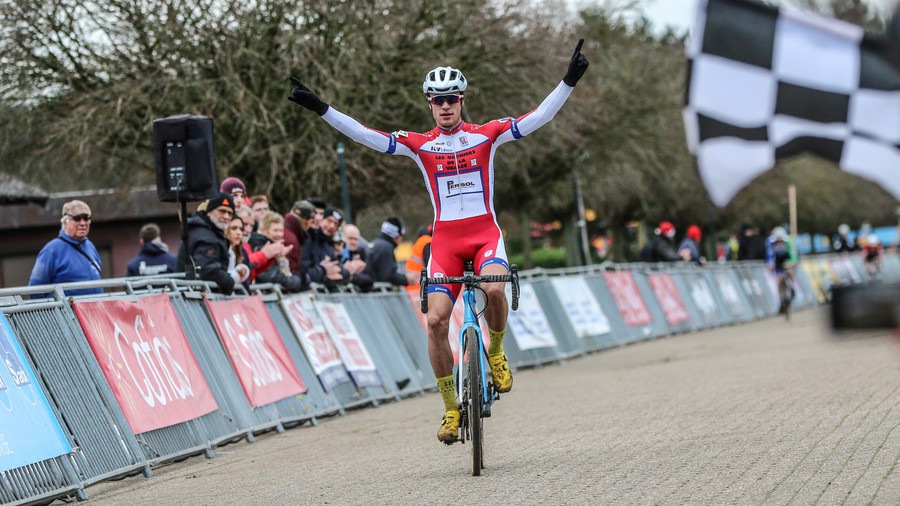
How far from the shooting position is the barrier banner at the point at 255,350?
38.7 ft

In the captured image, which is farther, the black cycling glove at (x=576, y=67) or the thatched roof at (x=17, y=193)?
the thatched roof at (x=17, y=193)

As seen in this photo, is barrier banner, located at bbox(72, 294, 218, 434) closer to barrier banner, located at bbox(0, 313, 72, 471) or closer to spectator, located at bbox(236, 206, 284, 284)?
barrier banner, located at bbox(0, 313, 72, 471)

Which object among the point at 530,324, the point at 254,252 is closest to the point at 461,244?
the point at 254,252

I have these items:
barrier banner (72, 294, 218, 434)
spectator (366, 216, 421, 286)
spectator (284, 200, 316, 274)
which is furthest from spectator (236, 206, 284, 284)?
spectator (366, 216, 421, 286)

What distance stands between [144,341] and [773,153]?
308 inches

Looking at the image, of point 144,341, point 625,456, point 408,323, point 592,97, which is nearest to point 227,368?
point 144,341

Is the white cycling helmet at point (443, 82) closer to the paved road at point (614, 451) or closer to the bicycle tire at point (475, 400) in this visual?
the bicycle tire at point (475, 400)

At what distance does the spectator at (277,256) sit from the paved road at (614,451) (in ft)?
4.70

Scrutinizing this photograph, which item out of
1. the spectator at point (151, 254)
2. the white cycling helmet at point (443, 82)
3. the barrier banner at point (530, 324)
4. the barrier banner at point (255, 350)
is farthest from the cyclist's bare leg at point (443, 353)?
the barrier banner at point (530, 324)

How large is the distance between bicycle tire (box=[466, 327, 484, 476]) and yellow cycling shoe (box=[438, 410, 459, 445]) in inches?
8.9

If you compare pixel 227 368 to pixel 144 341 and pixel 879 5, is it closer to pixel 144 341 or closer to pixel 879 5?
pixel 144 341

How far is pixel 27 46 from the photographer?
963 inches

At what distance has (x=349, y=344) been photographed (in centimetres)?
1471

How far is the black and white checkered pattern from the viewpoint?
2750 millimetres
